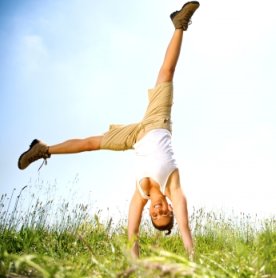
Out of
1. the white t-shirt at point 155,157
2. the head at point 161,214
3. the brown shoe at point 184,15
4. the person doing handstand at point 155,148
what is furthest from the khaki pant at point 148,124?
the head at point 161,214

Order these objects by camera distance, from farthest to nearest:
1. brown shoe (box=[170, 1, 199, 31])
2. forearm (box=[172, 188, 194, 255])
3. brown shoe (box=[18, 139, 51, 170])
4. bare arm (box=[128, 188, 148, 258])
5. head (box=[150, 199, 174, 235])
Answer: brown shoe (box=[18, 139, 51, 170])
brown shoe (box=[170, 1, 199, 31])
bare arm (box=[128, 188, 148, 258])
head (box=[150, 199, 174, 235])
forearm (box=[172, 188, 194, 255])

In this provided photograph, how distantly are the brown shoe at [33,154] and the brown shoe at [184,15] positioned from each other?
2375 millimetres

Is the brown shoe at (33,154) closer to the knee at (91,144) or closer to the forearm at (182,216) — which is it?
the knee at (91,144)

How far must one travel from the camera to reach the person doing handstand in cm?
446

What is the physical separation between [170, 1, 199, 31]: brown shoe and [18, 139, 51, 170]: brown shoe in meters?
2.37

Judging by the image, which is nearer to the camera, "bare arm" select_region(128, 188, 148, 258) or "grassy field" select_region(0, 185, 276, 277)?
"grassy field" select_region(0, 185, 276, 277)

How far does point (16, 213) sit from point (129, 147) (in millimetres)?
3493

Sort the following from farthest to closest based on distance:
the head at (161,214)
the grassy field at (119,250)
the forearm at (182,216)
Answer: the head at (161,214) → the forearm at (182,216) → the grassy field at (119,250)

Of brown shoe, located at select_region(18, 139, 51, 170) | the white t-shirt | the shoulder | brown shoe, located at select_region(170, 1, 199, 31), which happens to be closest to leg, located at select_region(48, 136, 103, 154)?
brown shoe, located at select_region(18, 139, 51, 170)

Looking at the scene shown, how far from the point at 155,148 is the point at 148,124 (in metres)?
0.42

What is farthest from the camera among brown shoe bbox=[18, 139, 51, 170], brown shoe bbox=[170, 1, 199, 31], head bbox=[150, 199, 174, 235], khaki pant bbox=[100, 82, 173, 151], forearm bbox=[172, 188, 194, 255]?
brown shoe bbox=[18, 139, 51, 170]

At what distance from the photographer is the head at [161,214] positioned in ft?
14.5

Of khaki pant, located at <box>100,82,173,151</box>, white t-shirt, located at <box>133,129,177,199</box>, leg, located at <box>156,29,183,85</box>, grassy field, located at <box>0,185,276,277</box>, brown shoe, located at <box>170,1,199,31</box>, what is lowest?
grassy field, located at <box>0,185,276,277</box>

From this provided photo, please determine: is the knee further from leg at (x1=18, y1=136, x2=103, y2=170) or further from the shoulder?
the shoulder
